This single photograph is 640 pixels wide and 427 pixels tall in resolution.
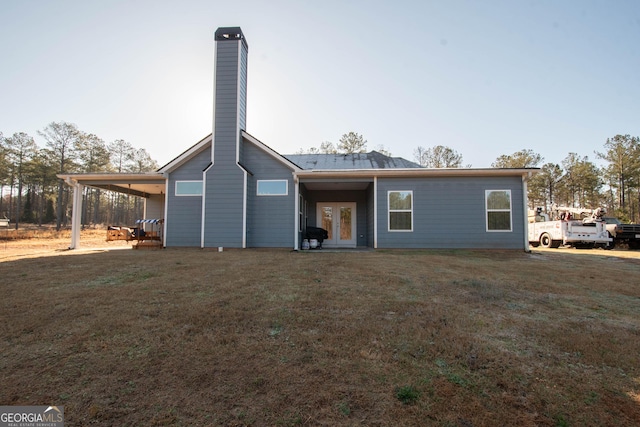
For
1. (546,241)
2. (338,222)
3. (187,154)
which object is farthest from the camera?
(546,241)

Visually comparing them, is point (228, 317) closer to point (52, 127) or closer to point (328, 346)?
point (328, 346)

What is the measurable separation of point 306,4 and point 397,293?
351 inches

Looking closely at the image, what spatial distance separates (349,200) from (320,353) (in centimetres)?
1182

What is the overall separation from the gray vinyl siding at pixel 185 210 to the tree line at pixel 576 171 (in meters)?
20.1

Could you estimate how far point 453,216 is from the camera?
10.8 meters

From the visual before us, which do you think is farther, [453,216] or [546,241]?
[546,241]

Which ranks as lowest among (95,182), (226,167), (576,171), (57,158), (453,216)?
(453,216)

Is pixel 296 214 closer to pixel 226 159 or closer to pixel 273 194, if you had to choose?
pixel 273 194

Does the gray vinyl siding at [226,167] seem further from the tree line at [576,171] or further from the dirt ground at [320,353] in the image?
the tree line at [576,171]

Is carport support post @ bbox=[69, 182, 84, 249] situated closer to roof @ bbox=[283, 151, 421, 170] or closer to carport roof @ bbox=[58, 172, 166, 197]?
carport roof @ bbox=[58, 172, 166, 197]

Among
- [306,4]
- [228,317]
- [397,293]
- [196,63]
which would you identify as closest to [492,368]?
[397,293]

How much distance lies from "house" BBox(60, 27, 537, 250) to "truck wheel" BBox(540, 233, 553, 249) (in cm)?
857

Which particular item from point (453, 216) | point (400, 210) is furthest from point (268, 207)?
point (453, 216)

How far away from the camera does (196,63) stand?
11766mm
